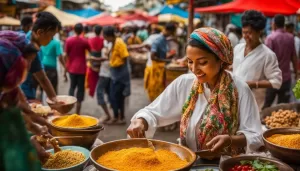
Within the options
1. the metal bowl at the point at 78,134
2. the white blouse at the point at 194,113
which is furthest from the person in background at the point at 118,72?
the white blouse at the point at 194,113

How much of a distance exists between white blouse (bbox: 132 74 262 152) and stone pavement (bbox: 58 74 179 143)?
3.63m

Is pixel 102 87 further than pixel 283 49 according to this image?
Yes

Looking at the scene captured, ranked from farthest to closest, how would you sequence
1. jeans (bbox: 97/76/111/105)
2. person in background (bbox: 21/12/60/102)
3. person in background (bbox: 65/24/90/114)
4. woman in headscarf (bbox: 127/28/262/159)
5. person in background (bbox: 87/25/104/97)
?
person in background (bbox: 87/25/104/97) → person in background (bbox: 65/24/90/114) → jeans (bbox: 97/76/111/105) → person in background (bbox: 21/12/60/102) → woman in headscarf (bbox: 127/28/262/159)

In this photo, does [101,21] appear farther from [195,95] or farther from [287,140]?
[287,140]

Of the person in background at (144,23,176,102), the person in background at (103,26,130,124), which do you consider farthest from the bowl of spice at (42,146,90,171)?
the person in background at (144,23,176,102)

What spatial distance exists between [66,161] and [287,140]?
1281mm

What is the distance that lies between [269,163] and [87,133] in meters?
1.17

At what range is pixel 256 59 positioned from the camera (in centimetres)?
374

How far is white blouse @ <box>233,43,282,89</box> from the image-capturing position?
12.0 feet

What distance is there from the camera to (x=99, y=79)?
278 inches

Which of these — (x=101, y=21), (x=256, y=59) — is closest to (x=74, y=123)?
(x=256, y=59)

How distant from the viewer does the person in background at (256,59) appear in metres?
3.58

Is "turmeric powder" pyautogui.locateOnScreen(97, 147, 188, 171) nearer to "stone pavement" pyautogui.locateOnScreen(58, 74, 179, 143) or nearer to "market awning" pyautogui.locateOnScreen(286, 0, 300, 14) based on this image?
"stone pavement" pyautogui.locateOnScreen(58, 74, 179, 143)

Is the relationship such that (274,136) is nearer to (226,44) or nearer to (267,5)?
(226,44)
